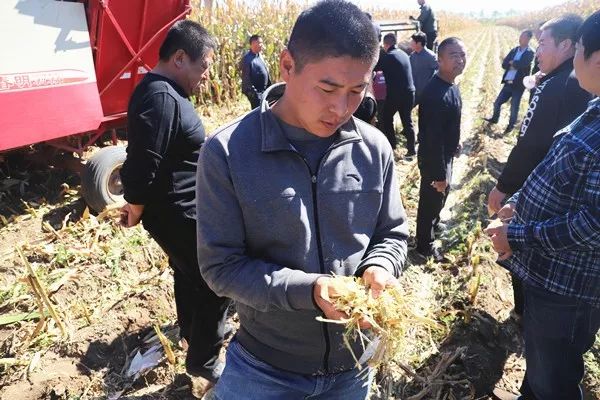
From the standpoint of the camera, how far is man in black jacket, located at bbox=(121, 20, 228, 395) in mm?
2469

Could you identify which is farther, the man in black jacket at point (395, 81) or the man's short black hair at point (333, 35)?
the man in black jacket at point (395, 81)

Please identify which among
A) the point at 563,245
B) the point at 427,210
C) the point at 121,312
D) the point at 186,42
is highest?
the point at 186,42

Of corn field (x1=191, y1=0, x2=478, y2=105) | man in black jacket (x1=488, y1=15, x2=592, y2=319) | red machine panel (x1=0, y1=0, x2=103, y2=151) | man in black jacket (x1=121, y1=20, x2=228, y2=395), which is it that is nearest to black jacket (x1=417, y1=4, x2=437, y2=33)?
corn field (x1=191, y1=0, x2=478, y2=105)

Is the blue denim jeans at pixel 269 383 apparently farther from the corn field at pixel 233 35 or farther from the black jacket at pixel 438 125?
the corn field at pixel 233 35

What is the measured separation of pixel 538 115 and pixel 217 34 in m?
8.44

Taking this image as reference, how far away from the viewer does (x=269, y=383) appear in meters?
1.58

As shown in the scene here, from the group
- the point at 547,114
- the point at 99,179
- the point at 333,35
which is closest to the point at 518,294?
the point at 547,114

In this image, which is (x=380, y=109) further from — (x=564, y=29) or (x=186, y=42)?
(x=186, y=42)

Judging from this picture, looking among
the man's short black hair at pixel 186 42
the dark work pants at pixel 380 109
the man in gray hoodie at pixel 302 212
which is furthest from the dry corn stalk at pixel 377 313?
the dark work pants at pixel 380 109

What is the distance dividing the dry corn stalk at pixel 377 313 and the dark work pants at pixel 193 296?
1.45 metres

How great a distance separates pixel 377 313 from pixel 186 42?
2.01m

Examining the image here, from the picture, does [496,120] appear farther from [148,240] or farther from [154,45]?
[148,240]

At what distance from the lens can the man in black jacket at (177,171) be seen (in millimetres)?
2469

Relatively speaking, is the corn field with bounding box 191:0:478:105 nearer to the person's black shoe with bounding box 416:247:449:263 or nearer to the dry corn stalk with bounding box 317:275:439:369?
the person's black shoe with bounding box 416:247:449:263
